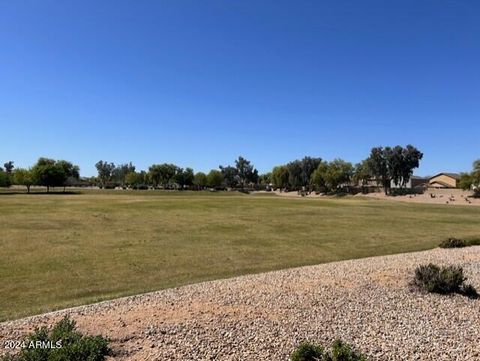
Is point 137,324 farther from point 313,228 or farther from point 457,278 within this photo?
point 313,228

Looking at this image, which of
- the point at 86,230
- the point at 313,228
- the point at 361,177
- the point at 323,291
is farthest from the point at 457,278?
the point at 361,177

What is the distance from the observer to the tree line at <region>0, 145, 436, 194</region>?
116m

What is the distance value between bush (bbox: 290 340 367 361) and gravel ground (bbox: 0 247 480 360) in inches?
14.1

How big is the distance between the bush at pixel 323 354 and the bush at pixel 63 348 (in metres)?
2.55

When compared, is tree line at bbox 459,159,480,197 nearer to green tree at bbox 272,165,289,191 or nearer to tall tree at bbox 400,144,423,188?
tall tree at bbox 400,144,423,188

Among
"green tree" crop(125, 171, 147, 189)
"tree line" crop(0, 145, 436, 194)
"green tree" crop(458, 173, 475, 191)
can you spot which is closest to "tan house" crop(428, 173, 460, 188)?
"tree line" crop(0, 145, 436, 194)

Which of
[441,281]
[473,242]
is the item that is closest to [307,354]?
[441,281]

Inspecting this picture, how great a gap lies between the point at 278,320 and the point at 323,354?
68.1 inches

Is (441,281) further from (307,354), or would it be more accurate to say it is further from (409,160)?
(409,160)

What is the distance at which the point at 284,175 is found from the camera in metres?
166

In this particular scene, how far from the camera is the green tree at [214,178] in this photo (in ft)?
555

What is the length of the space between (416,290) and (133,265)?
8.97m

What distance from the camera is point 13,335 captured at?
685 centimetres

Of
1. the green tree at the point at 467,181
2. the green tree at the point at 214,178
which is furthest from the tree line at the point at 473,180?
the green tree at the point at 214,178
